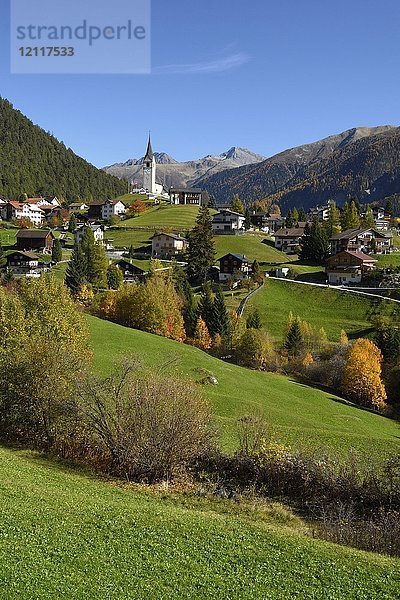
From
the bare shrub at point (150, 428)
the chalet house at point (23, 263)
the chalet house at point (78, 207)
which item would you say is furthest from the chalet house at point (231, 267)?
the chalet house at point (78, 207)

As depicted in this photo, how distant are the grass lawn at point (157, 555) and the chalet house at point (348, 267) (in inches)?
2786

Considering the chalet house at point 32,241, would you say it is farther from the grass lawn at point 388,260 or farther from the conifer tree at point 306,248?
the grass lawn at point 388,260

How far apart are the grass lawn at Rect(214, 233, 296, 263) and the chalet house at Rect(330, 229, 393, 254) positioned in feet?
32.2

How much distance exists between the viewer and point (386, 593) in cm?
1508

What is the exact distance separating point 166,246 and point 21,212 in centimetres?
5836

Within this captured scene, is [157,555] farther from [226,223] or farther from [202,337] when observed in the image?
[226,223]

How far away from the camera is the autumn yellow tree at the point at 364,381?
53844mm

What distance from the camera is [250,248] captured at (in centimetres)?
11169

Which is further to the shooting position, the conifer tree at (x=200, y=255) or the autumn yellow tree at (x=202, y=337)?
the conifer tree at (x=200, y=255)

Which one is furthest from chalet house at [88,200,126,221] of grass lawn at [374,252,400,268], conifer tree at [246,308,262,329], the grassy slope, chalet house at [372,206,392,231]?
the grassy slope

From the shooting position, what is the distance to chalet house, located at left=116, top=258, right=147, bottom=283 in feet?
305

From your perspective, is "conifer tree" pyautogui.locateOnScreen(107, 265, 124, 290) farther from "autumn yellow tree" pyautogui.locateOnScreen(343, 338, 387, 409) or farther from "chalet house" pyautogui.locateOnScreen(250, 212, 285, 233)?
"chalet house" pyautogui.locateOnScreen(250, 212, 285, 233)

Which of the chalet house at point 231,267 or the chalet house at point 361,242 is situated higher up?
the chalet house at point 361,242

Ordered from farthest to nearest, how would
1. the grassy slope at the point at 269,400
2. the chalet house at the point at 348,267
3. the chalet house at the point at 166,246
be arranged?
the chalet house at the point at 166,246, the chalet house at the point at 348,267, the grassy slope at the point at 269,400
